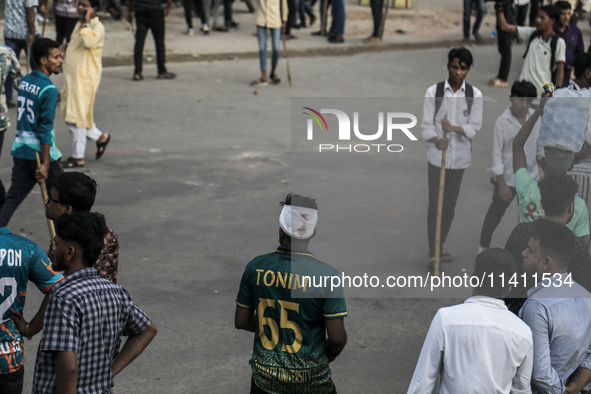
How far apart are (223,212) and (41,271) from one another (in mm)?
4342

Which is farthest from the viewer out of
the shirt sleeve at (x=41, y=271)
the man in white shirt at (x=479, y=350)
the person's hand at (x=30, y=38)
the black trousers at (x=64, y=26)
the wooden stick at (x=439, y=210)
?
the black trousers at (x=64, y=26)

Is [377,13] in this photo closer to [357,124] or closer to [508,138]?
[508,138]

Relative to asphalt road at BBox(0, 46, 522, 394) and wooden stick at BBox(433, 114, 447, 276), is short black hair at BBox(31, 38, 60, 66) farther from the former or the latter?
wooden stick at BBox(433, 114, 447, 276)

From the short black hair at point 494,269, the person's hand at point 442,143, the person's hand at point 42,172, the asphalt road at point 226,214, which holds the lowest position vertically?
the asphalt road at point 226,214

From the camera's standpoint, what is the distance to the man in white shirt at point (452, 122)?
6031 mm

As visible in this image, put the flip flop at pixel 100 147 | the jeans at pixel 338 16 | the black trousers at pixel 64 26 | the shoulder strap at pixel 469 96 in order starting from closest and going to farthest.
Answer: the shoulder strap at pixel 469 96 < the flip flop at pixel 100 147 < the black trousers at pixel 64 26 < the jeans at pixel 338 16

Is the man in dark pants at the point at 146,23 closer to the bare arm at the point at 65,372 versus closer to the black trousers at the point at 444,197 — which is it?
the black trousers at the point at 444,197

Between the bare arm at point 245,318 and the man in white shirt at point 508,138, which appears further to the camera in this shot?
the man in white shirt at point 508,138

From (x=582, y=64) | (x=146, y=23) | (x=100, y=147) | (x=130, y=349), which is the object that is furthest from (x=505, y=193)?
(x=146, y=23)

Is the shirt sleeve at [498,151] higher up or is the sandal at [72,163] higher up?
the shirt sleeve at [498,151]

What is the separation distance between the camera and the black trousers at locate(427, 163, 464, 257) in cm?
625

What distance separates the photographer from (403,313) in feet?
18.6

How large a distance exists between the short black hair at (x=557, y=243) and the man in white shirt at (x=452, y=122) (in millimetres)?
2678

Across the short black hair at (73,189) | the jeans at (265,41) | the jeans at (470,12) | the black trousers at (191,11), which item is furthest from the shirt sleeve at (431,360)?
the jeans at (470,12)
